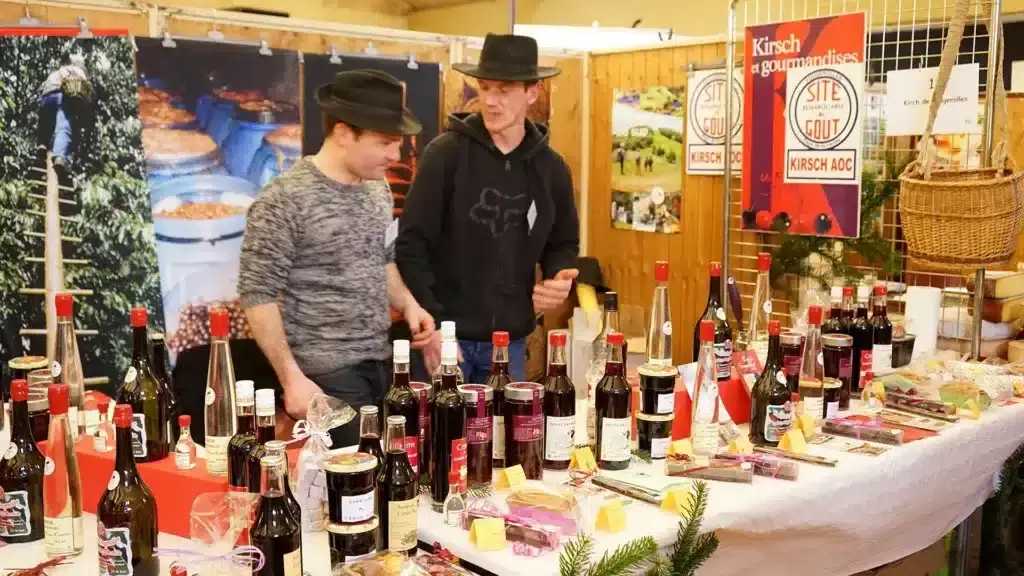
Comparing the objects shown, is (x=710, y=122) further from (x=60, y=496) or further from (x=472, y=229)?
(x=60, y=496)

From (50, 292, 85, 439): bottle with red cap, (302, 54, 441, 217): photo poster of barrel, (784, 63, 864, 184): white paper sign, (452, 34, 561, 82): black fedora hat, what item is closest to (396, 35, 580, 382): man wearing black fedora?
(452, 34, 561, 82): black fedora hat

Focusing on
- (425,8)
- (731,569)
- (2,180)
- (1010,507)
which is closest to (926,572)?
(1010,507)

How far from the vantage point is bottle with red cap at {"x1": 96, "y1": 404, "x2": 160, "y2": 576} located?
141 cm

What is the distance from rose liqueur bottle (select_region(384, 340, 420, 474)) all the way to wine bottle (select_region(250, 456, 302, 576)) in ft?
1.19

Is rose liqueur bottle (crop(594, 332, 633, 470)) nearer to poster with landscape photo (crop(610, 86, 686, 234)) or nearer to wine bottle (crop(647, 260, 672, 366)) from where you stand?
wine bottle (crop(647, 260, 672, 366))

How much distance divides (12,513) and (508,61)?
6.91 ft

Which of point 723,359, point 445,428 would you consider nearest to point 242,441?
point 445,428

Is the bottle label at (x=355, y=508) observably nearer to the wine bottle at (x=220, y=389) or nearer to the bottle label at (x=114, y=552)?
the bottle label at (x=114, y=552)

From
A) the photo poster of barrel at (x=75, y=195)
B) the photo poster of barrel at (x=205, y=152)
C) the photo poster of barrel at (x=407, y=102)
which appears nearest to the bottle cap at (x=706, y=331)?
the photo poster of barrel at (x=205, y=152)

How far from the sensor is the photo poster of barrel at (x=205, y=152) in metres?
3.36

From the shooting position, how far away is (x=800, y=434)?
6.98 ft

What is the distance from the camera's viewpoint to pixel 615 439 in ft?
6.21

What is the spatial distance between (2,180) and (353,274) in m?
1.21

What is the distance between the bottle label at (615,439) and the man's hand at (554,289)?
1.27 metres
